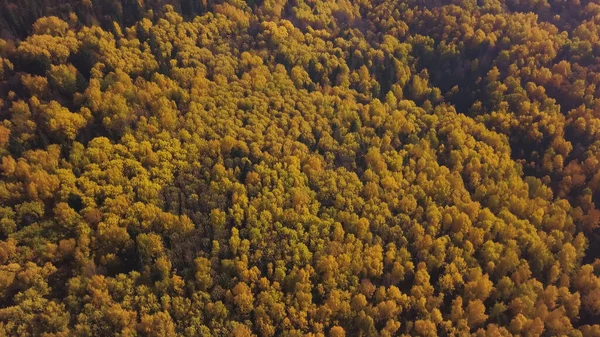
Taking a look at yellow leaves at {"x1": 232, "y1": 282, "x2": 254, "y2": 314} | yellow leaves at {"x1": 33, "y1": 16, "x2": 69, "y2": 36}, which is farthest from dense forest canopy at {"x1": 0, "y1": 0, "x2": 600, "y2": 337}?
yellow leaves at {"x1": 33, "y1": 16, "x2": 69, "y2": 36}

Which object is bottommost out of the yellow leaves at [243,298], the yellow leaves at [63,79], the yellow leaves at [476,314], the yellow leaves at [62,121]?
the yellow leaves at [243,298]

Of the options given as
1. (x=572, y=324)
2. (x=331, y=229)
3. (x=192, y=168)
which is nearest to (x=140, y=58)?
(x=192, y=168)

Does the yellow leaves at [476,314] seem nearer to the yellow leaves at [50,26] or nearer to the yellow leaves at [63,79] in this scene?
the yellow leaves at [63,79]

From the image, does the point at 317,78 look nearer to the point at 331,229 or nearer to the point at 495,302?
the point at 331,229

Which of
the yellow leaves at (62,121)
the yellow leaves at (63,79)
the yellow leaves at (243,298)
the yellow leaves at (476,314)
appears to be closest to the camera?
the yellow leaves at (243,298)

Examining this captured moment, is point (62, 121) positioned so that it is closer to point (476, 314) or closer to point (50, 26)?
point (50, 26)

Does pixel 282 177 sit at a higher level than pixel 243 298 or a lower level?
higher

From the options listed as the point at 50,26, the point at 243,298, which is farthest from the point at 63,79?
the point at 243,298

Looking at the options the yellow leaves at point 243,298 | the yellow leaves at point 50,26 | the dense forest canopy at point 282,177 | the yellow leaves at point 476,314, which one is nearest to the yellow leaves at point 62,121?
the dense forest canopy at point 282,177
